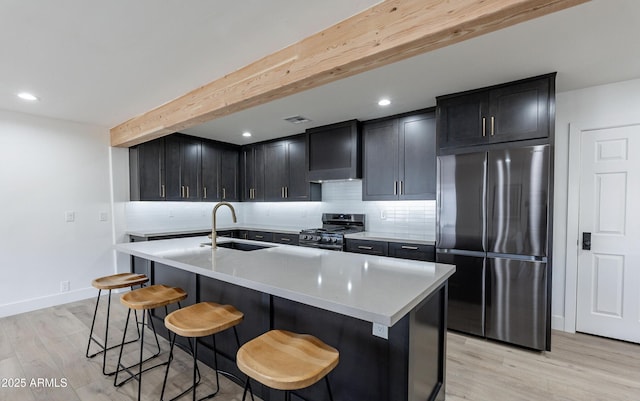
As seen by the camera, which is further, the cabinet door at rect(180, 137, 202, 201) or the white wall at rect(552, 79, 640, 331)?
the cabinet door at rect(180, 137, 202, 201)

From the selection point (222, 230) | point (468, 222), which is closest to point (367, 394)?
point (468, 222)

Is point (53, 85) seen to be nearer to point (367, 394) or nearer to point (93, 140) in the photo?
point (93, 140)

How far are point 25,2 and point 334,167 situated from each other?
126 inches

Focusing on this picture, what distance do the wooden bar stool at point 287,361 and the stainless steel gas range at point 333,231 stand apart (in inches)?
93.3

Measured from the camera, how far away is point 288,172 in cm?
489

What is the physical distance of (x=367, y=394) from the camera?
4.87 feet

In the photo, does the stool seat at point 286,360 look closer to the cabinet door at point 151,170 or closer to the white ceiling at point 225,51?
the white ceiling at point 225,51

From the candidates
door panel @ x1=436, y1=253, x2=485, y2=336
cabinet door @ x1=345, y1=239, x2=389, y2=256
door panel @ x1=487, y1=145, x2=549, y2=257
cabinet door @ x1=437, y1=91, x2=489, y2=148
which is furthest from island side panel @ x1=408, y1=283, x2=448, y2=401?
cabinet door @ x1=437, y1=91, x2=489, y2=148

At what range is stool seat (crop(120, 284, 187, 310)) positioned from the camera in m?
1.94

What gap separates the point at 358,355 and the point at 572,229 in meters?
2.84

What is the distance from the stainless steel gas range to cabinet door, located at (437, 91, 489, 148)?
1.68 m

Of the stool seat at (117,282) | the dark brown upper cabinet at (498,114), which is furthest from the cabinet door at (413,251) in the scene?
the stool seat at (117,282)

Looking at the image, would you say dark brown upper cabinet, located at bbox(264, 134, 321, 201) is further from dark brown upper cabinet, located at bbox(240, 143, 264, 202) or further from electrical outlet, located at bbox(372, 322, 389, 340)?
electrical outlet, located at bbox(372, 322, 389, 340)

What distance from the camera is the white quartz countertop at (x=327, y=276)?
3.83 feet
